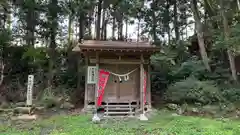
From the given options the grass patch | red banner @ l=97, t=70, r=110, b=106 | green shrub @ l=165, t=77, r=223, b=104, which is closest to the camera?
the grass patch

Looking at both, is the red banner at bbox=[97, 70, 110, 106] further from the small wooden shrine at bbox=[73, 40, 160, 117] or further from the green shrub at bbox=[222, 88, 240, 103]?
the green shrub at bbox=[222, 88, 240, 103]

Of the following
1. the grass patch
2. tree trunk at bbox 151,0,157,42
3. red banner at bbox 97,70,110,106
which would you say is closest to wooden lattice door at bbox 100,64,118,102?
red banner at bbox 97,70,110,106

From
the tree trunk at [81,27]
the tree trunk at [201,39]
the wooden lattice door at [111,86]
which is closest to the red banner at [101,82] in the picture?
the wooden lattice door at [111,86]

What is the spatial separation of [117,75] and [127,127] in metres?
2.78

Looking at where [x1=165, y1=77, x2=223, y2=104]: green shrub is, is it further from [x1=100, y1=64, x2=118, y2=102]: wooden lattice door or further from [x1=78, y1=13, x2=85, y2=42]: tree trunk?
[x1=78, y1=13, x2=85, y2=42]: tree trunk

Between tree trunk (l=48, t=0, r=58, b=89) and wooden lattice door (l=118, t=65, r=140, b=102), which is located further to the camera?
tree trunk (l=48, t=0, r=58, b=89)

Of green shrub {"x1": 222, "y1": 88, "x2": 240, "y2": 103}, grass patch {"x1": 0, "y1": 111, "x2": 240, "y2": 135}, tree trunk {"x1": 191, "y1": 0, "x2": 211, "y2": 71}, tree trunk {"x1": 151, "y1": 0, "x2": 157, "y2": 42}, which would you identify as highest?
tree trunk {"x1": 151, "y1": 0, "x2": 157, "y2": 42}

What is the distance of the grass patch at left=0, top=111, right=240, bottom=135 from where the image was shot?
6.26 m

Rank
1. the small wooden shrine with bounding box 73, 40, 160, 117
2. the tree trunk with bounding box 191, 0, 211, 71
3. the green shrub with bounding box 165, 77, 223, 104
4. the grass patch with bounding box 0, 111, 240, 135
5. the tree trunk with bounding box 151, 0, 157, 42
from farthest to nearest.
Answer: the tree trunk with bounding box 151, 0, 157, 42, the tree trunk with bounding box 191, 0, 211, 71, the green shrub with bounding box 165, 77, 223, 104, the small wooden shrine with bounding box 73, 40, 160, 117, the grass patch with bounding box 0, 111, 240, 135

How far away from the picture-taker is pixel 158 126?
279 inches

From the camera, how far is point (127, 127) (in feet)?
23.0

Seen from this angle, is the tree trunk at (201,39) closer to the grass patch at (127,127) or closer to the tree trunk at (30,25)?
the grass patch at (127,127)

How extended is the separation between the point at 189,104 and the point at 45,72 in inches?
340

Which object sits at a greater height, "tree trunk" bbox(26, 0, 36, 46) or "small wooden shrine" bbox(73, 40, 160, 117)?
"tree trunk" bbox(26, 0, 36, 46)
